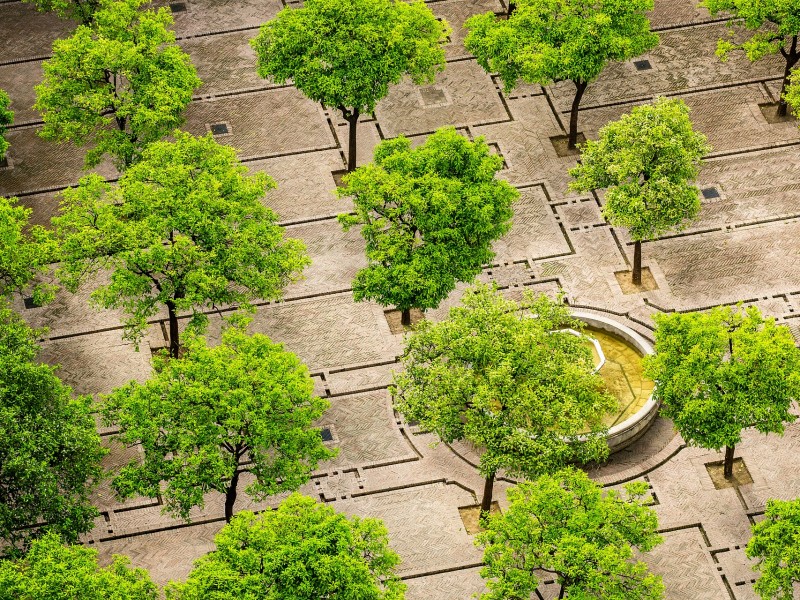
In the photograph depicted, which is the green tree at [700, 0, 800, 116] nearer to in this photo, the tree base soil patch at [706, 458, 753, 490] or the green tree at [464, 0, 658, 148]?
the green tree at [464, 0, 658, 148]

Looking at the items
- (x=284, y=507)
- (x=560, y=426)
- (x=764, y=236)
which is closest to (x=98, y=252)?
(x=284, y=507)

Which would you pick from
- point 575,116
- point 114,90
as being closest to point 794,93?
point 575,116

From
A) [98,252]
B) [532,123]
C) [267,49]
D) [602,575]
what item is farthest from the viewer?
[532,123]

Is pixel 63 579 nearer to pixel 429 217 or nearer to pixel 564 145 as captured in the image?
pixel 429 217

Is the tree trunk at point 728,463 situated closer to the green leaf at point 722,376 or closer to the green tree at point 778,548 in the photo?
the green leaf at point 722,376

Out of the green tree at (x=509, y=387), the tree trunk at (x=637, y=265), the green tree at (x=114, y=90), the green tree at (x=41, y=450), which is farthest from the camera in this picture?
the tree trunk at (x=637, y=265)

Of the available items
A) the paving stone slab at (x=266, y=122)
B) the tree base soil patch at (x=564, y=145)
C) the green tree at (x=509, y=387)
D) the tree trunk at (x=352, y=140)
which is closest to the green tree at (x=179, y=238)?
the green tree at (x=509, y=387)

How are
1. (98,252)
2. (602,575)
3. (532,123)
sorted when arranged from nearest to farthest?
(602,575) < (98,252) < (532,123)

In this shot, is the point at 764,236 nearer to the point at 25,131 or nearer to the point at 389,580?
the point at 389,580
